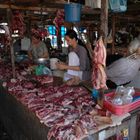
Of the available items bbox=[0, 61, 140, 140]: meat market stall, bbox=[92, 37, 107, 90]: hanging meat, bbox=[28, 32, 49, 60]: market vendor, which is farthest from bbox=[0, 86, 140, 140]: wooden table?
bbox=[28, 32, 49, 60]: market vendor

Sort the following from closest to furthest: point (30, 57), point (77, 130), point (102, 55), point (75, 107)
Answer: point (77, 130) < point (102, 55) < point (75, 107) < point (30, 57)

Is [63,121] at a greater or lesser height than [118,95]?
lesser

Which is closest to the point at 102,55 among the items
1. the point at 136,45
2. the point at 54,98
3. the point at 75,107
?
the point at 75,107

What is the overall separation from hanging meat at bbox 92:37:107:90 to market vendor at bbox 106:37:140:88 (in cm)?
121

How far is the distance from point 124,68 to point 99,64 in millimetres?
1302

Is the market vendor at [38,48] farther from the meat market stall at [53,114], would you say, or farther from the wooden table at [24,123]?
the wooden table at [24,123]

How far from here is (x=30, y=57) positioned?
19.0ft

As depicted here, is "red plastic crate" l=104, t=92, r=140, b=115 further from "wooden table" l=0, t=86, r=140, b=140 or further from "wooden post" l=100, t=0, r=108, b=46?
"wooden post" l=100, t=0, r=108, b=46

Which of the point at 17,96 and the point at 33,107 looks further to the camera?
the point at 17,96

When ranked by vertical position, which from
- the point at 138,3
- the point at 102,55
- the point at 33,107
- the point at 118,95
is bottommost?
the point at 33,107

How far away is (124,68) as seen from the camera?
3.57 meters

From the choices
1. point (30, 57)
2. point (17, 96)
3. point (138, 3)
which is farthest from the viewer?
point (30, 57)

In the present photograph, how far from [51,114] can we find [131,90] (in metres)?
1.11

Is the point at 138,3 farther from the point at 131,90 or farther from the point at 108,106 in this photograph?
the point at 108,106
